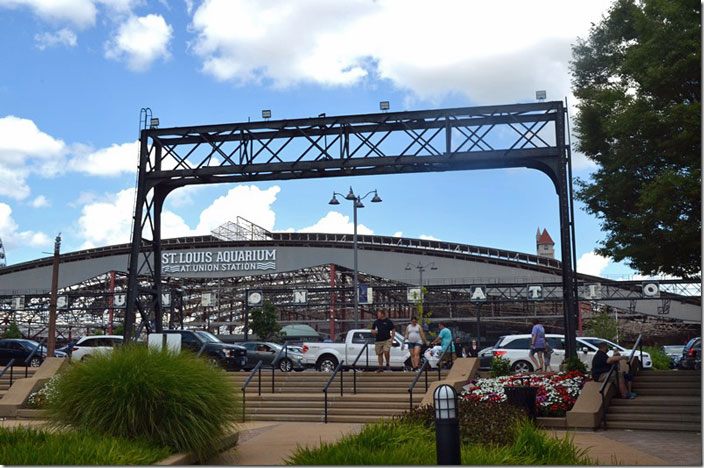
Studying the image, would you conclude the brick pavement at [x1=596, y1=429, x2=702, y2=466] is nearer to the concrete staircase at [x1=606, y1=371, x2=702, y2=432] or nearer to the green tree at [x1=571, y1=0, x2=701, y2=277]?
the concrete staircase at [x1=606, y1=371, x2=702, y2=432]

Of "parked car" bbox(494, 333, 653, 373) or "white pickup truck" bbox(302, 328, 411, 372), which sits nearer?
"parked car" bbox(494, 333, 653, 373)

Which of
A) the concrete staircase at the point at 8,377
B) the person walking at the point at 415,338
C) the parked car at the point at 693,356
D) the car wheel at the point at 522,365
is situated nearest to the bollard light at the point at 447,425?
the person walking at the point at 415,338

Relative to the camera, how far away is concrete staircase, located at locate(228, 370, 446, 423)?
16.7 meters

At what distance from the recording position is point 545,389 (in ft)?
52.4

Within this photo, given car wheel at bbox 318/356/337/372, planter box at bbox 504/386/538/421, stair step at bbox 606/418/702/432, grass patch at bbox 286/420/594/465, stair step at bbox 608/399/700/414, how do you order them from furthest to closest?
car wheel at bbox 318/356/337/372, stair step at bbox 608/399/700/414, planter box at bbox 504/386/538/421, stair step at bbox 606/418/702/432, grass patch at bbox 286/420/594/465

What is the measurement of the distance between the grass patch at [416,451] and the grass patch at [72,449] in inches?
74.2

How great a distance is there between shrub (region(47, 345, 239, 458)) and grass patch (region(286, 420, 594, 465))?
197 centimetres

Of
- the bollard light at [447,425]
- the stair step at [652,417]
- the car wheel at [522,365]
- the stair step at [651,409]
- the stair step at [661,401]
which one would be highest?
the bollard light at [447,425]

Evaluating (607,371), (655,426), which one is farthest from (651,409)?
(607,371)

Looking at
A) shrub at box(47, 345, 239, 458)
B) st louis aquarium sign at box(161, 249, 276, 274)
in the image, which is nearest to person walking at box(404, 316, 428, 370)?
shrub at box(47, 345, 239, 458)

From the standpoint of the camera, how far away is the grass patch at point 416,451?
7.91m

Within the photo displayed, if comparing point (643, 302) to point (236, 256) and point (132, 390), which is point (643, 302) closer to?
point (236, 256)

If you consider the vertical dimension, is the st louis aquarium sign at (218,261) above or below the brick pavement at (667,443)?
above

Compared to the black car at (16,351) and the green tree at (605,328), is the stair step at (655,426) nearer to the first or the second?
the black car at (16,351)
